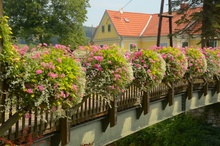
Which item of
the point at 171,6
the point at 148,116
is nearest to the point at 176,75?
the point at 148,116

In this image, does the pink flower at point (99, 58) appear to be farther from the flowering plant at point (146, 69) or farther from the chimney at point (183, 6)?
the chimney at point (183, 6)

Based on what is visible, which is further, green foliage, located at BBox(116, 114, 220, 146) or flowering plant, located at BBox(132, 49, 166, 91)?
green foliage, located at BBox(116, 114, 220, 146)

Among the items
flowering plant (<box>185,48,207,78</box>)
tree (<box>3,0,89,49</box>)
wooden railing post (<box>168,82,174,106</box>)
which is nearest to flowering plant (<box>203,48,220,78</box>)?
flowering plant (<box>185,48,207,78</box>)

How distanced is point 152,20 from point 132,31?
4.05 metres

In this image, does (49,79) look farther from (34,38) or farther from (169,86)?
(34,38)

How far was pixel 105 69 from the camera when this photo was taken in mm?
5914

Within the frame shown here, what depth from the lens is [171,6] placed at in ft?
70.1

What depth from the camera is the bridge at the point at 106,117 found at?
17.8 feet

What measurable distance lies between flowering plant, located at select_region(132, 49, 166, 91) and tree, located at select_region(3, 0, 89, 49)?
23054 mm

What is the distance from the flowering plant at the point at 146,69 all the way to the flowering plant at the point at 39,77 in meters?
2.92

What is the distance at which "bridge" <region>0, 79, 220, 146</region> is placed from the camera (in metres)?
5.44

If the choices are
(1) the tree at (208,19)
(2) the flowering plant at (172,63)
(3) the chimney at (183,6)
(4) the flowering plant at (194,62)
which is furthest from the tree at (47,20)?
(2) the flowering plant at (172,63)

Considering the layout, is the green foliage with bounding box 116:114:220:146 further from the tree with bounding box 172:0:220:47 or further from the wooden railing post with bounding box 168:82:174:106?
the wooden railing post with bounding box 168:82:174:106

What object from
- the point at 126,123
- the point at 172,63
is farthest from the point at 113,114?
the point at 172,63
